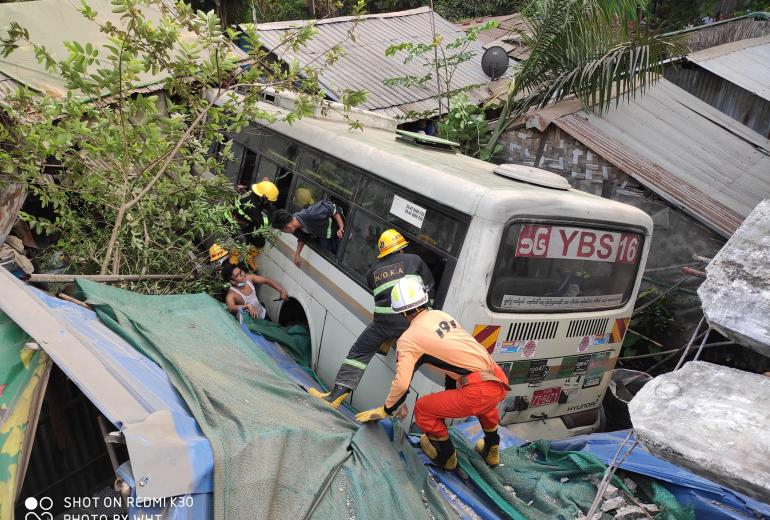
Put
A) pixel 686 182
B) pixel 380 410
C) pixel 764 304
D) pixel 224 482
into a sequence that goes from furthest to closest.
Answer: pixel 686 182 < pixel 380 410 < pixel 224 482 < pixel 764 304

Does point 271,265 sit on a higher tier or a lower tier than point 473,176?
lower

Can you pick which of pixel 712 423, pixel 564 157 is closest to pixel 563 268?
pixel 712 423

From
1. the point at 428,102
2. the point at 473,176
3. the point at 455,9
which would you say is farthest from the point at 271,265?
the point at 455,9

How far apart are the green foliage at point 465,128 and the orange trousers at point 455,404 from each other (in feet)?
17.8

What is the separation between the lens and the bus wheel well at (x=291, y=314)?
598 cm

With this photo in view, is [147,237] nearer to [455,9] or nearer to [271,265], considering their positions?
[271,265]

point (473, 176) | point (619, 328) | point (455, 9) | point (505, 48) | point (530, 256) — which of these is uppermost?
point (455, 9)

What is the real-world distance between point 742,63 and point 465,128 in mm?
6153

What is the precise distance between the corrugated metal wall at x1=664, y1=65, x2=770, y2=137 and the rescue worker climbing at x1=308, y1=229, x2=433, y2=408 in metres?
8.36

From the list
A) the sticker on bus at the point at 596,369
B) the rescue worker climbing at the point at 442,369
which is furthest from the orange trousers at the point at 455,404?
the sticker on bus at the point at 596,369

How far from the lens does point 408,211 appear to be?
442 cm

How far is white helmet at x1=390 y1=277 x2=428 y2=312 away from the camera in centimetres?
385

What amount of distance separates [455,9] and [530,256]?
15922mm

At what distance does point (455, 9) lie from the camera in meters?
18.1
